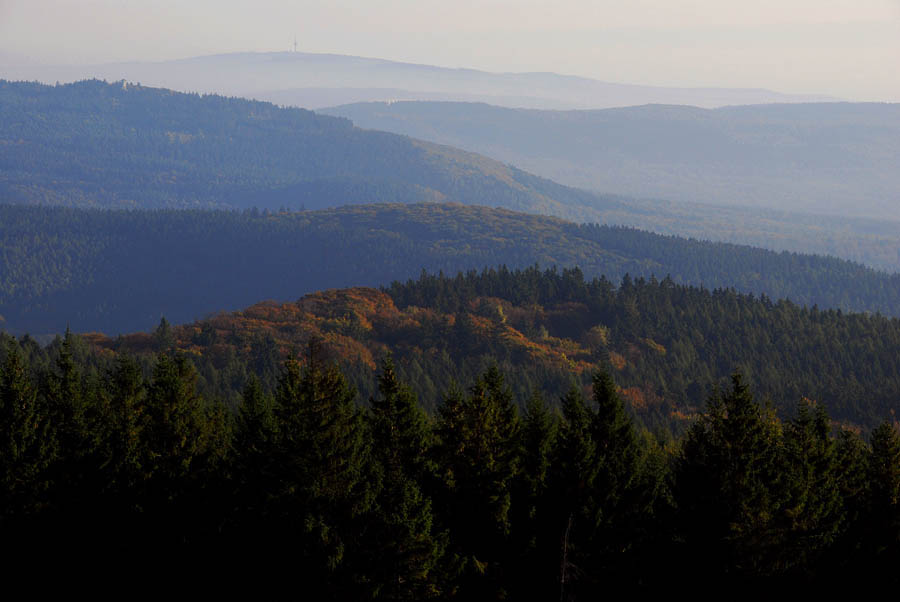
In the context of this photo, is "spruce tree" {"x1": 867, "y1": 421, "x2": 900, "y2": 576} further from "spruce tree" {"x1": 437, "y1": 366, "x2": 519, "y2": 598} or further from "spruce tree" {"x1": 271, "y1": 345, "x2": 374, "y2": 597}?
"spruce tree" {"x1": 271, "y1": 345, "x2": 374, "y2": 597}

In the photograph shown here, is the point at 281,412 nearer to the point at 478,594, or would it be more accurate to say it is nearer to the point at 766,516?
the point at 478,594

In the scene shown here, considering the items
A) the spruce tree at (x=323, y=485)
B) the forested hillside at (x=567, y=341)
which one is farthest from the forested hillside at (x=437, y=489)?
the forested hillside at (x=567, y=341)

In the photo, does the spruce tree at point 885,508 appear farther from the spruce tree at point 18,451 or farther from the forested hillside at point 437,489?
the spruce tree at point 18,451

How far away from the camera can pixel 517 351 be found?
547 feet

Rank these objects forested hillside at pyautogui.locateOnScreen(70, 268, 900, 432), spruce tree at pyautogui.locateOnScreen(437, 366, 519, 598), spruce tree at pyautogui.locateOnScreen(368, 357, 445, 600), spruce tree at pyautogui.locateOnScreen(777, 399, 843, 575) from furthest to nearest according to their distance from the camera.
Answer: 1. forested hillside at pyautogui.locateOnScreen(70, 268, 900, 432)
2. spruce tree at pyautogui.locateOnScreen(437, 366, 519, 598)
3. spruce tree at pyautogui.locateOnScreen(777, 399, 843, 575)
4. spruce tree at pyautogui.locateOnScreen(368, 357, 445, 600)

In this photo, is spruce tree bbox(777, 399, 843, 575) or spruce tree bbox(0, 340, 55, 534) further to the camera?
spruce tree bbox(0, 340, 55, 534)

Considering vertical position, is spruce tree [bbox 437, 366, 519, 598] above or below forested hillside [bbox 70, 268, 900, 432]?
above

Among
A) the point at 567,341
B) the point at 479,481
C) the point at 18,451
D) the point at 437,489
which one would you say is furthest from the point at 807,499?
the point at 567,341

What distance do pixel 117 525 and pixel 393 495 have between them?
14984mm

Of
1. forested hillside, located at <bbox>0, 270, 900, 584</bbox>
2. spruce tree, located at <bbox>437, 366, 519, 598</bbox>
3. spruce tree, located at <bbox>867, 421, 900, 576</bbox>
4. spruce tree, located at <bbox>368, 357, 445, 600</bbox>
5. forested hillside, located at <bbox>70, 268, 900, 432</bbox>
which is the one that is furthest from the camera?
forested hillside, located at <bbox>70, 268, 900, 432</bbox>

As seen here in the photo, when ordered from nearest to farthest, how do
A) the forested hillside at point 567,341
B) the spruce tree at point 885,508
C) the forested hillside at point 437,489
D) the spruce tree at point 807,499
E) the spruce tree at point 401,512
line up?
the spruce tree at point 401,512 < the forested hillside at point 437,489 < the spruce tree at point 807,499 < the spruce tree at point 885,508 < the forested hillside at point 567,341

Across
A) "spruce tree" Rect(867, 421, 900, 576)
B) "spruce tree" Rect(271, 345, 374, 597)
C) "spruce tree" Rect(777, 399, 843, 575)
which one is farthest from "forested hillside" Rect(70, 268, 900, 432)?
"spruce tree" Rect(271, 345, 374, 597)

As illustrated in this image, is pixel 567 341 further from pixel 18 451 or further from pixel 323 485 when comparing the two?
pixel 323 485

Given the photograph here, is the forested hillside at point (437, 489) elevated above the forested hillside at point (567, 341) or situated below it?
above
